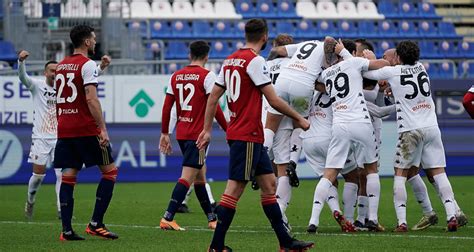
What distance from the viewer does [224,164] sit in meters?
23.5

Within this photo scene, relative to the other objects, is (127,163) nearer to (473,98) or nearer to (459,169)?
(459,169)

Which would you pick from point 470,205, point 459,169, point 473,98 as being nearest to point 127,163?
point 459,169

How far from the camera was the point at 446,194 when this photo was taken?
12.4m

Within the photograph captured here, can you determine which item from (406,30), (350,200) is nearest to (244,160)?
(350,200)

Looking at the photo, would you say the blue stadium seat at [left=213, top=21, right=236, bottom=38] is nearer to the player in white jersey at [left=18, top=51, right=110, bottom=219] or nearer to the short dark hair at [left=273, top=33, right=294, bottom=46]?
the player in white jersey at [left=18, top=51, right=110, bottom=219]

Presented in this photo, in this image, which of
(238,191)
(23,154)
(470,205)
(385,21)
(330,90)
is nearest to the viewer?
(238,191)

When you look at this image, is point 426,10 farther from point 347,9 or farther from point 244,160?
point 244,160

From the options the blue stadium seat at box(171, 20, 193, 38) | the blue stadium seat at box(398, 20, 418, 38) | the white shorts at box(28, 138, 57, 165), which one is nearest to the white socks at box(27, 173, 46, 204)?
the white shorts at box(28, 138, 57, 165)

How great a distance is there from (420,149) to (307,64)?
165 cm

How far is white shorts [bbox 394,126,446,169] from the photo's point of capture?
40.6ft

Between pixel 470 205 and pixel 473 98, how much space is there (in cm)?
529

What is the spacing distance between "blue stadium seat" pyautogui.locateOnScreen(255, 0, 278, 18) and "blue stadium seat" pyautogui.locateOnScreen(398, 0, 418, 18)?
4.37 m

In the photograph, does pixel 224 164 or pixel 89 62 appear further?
pixel 224 164

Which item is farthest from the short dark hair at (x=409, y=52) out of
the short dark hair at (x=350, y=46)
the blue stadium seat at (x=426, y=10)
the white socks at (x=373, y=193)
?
the blue stadium seat at (x=426, y=10)
